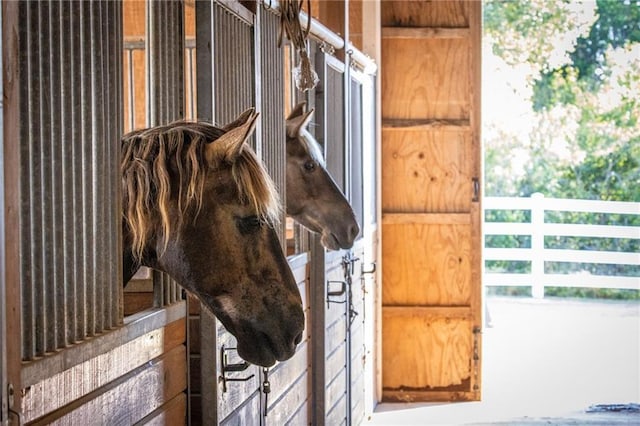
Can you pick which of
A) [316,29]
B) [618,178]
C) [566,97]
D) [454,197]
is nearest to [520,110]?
[566,97]

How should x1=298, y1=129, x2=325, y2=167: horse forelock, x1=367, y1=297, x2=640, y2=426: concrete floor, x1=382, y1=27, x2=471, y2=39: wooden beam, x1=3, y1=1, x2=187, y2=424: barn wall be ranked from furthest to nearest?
1. x1=382, y1=27, x2=471, y2=39: wooden beam
2. x1=367, y1=297, x2=640, y2=426: concrete floor
3. x1=298, y1=129, x2=325, y2=167: horse forelock
4. x1=3, y1=1, x2=187, y2=424: barn wall

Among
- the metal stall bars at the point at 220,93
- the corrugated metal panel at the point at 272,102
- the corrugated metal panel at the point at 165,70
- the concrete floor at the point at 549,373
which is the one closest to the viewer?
the corrugated metal panel at the point at 165,70

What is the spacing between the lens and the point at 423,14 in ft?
19.1

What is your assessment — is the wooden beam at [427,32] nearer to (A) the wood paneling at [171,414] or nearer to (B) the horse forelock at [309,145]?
(B) the horse forelock at [309,145]

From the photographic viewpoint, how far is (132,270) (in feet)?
6.07

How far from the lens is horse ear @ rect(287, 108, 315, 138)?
3.21m

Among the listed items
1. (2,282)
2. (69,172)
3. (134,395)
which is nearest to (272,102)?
(134,395)

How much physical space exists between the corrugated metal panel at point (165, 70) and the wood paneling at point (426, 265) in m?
3.89

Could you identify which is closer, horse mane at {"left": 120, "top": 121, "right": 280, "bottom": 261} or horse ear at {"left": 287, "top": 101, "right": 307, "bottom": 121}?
horse mane at {"left": 120, "top": 121, "right": 280, "bottom": 261}

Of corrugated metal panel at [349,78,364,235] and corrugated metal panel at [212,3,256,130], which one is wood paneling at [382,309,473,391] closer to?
corrugated metal panel at [349,78,364,235]

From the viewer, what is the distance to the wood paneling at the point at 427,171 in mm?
5832

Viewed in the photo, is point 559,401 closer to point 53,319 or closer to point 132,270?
point 132,270

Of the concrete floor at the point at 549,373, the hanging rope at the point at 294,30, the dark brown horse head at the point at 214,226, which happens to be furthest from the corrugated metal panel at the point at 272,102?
the concrete floor at the point at 549,373

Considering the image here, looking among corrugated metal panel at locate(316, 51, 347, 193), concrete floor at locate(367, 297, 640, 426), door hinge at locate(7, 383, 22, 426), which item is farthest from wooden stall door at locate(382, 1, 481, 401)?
door hinge at locate(7, 383, 22, 426)
